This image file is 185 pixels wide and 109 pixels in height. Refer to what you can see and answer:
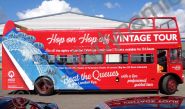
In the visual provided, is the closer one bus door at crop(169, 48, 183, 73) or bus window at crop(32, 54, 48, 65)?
bus door at crop(169, 48, 183, 73)

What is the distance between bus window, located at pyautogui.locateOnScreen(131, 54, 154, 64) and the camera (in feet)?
58.8

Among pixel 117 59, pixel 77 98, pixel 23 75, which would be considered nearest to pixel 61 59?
pixel 23 75

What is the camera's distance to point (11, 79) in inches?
719

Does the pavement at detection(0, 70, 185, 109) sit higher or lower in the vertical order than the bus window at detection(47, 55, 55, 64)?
lower

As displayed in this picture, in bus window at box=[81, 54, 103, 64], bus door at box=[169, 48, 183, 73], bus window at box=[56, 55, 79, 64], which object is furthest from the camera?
bus window at box=[56, 55, 79, 64]

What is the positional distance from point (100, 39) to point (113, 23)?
3199 centimetres

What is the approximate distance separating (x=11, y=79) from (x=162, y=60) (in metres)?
6.78

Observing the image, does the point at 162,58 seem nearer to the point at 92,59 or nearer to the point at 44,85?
the point at 92,59

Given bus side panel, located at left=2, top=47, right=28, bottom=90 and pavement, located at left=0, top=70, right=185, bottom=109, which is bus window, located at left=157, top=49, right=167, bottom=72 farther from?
bus side panel, located at left=2, top=47, right=28, bottom=90

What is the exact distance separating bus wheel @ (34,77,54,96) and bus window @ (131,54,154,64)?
12.4 feet

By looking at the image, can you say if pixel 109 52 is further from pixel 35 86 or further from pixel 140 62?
pixel 35 86

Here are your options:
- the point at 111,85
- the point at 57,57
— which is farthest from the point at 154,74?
the point at 57,57

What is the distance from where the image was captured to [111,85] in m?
18.0

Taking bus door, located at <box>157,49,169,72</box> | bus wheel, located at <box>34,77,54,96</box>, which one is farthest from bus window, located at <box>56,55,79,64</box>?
bus door, located at <box>157,49,169,72</box>
